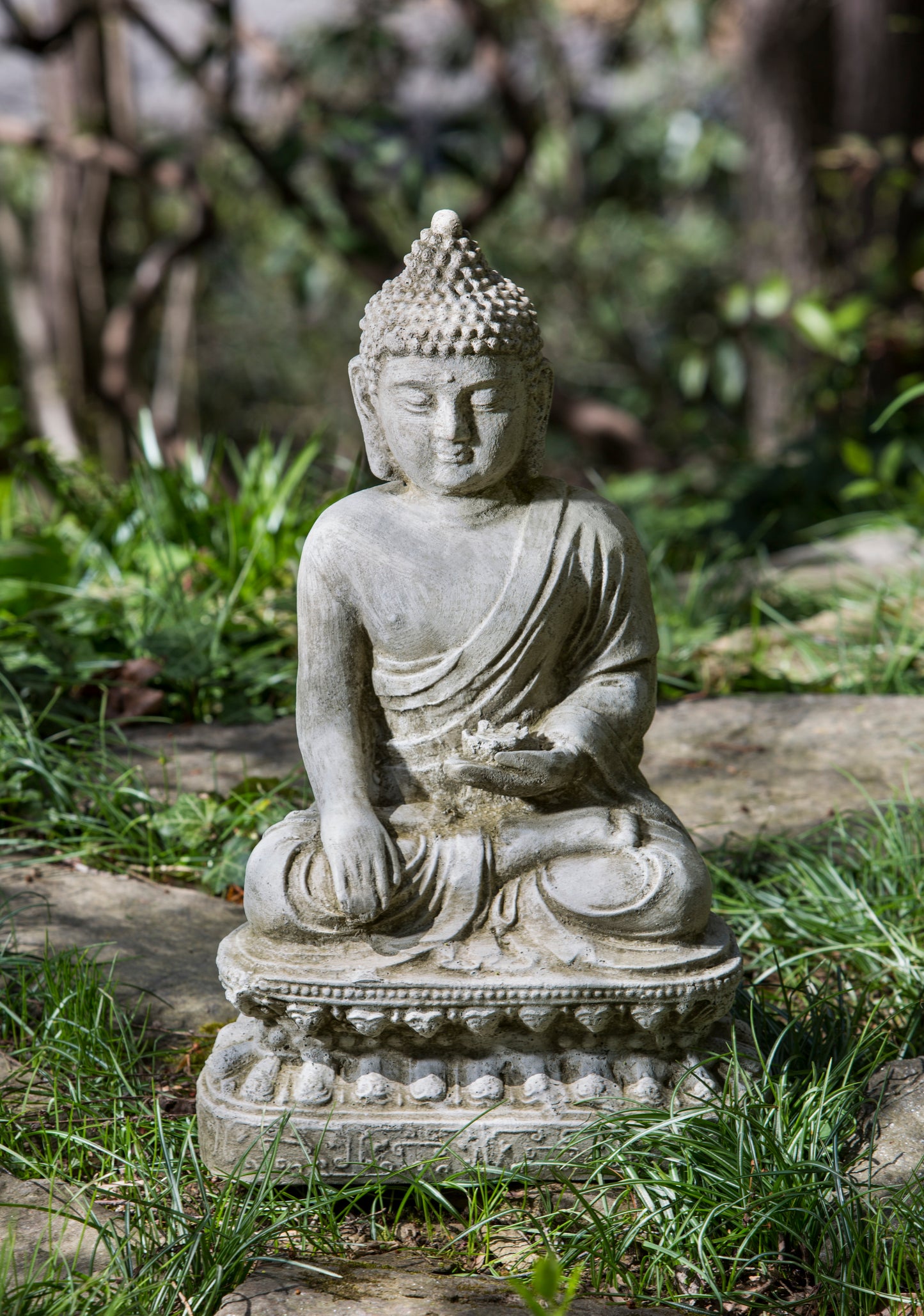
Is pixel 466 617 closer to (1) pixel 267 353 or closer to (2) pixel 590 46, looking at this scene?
(2) pixel 590 46

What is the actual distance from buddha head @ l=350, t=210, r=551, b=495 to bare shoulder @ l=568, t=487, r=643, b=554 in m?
0.17

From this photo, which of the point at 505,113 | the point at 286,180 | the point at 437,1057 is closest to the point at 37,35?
the point at 286,180

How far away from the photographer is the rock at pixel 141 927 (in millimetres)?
2963

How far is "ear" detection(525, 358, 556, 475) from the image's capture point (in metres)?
2.53

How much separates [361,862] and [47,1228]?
2.76 feet

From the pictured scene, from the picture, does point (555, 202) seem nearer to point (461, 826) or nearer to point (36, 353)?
point (36, 353)

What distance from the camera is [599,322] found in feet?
38.5

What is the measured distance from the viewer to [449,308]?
93.5 inches

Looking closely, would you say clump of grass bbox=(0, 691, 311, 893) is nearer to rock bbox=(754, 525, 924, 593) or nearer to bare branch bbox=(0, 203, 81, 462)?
rock bbox=(754, 525, 924, 593)

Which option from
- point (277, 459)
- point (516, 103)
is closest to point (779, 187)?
point (516, 103)

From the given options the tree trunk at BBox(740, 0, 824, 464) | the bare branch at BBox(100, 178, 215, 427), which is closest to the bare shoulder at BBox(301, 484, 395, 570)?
the tree trunk at BBox(740, 0, 824, 464)

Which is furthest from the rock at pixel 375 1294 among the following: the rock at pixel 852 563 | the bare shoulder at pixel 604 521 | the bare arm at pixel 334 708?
the rock at pixel 852 563

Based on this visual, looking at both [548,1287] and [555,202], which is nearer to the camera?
[548,1287]

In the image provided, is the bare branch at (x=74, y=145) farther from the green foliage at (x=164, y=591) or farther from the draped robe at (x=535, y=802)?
the draped robe at (x=535, y=802)
